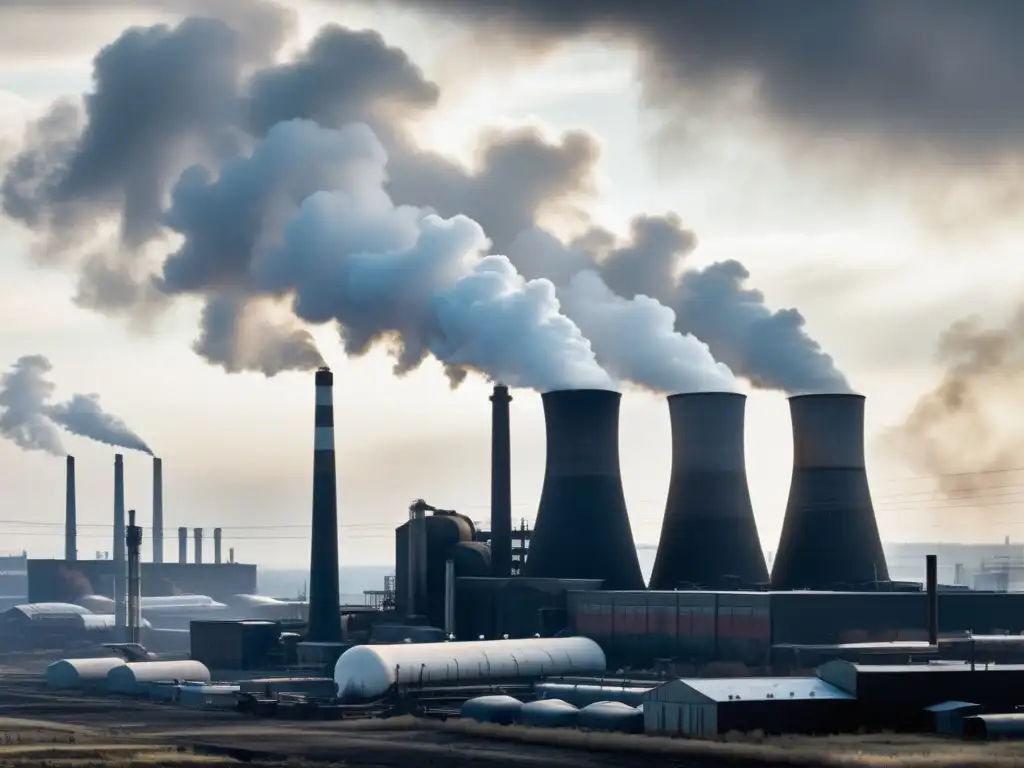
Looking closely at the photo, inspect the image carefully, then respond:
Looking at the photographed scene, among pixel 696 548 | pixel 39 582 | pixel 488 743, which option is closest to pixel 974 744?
pixel 488 743

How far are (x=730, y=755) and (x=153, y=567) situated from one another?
294 feet

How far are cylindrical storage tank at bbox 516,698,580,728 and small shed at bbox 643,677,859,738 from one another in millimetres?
2229

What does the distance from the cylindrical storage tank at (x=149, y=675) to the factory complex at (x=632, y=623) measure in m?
0.08

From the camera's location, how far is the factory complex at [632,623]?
137ft

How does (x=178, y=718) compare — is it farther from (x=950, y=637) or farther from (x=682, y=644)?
(x=950, y=637)

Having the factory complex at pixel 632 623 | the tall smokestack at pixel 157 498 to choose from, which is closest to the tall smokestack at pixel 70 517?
the tall smokestack at pixel 157 498

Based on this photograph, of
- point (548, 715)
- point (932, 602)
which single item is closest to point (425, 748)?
point (548, 715)

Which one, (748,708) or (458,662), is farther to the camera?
(458,662)

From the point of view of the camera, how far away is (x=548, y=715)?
43.5m

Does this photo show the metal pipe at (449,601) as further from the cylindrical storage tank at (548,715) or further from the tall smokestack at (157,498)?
the tall smokestack at (157,498)

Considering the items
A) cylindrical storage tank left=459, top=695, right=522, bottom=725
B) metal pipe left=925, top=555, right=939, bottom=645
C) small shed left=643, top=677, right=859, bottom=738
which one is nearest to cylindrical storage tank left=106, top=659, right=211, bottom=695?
cylindrical storage tank left=459, top=695, right=522, bottom=725

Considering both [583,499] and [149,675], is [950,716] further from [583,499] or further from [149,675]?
[149,675]

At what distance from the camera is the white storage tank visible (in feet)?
168

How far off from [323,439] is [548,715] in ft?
71.3
